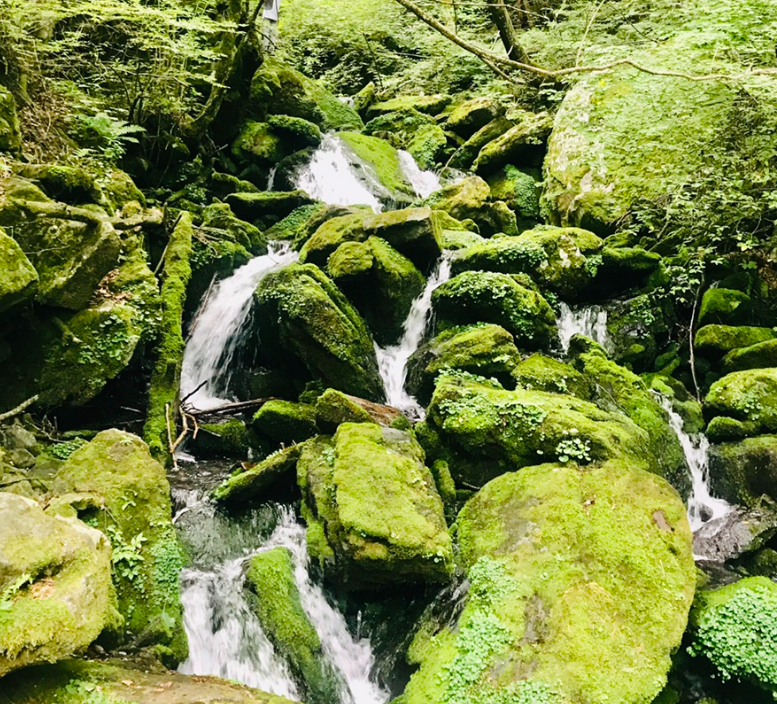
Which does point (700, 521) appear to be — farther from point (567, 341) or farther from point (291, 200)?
point (291, 200)

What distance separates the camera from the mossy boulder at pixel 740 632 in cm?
434

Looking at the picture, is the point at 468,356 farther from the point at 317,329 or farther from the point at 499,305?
the point at 317,329

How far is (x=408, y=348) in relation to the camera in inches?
360

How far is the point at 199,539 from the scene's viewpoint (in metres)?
5.57

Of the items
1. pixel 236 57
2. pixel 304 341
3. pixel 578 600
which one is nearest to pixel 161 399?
pixel 304 341

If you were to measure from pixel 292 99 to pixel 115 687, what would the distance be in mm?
16151

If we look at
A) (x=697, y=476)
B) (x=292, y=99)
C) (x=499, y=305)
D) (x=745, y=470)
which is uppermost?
(x=292, y=99)

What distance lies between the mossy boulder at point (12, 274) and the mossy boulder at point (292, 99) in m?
11.5

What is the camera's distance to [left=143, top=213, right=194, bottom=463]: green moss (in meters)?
6.86

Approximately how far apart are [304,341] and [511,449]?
3.38m

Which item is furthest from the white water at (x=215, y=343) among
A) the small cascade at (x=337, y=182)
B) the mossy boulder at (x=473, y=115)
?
the mossy boulder at (x=473, y=115)

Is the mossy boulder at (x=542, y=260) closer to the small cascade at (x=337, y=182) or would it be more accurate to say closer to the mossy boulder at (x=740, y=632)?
the small cascade at (x=337, y=182)

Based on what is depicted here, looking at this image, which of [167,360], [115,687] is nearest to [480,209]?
[167,360]

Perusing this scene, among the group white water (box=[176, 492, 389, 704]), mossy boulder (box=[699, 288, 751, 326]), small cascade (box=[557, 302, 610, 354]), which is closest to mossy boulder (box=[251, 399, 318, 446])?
white water (box=[176, 492, 389, 704])
